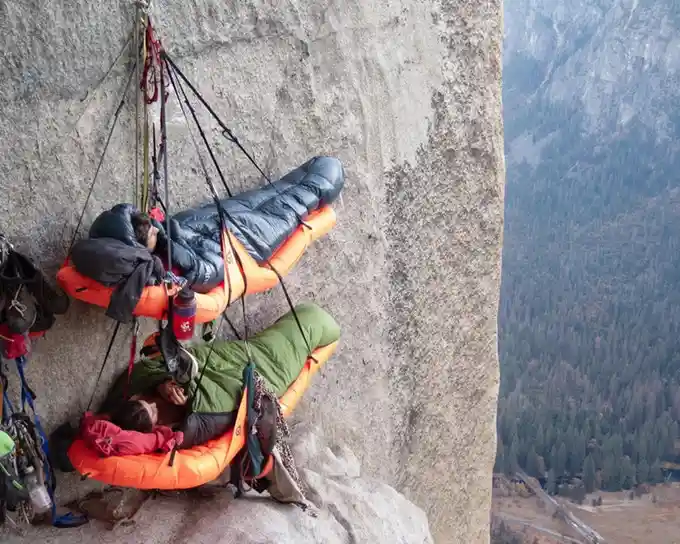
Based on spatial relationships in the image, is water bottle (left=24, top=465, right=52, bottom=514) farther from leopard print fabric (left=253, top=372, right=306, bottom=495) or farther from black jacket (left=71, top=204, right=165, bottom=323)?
leopard print fabric (left=253, top=372, right=306, bottom=495)

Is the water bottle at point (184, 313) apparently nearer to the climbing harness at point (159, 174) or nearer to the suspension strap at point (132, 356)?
the climbing harness at point (159, 174)

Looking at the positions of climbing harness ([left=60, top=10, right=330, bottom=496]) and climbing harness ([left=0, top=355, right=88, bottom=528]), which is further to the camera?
climbing harness ([left=60, top=10, right=330, bottom=496])

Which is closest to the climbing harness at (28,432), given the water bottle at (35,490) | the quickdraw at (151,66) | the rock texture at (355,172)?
the water bottle at (35,490)

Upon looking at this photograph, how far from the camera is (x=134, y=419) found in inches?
123

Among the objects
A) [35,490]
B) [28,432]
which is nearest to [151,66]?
[28,432]

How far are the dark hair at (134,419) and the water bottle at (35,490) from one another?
1.07ft

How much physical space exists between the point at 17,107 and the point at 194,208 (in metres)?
0.99

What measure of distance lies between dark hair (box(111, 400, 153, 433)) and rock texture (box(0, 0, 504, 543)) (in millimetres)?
347

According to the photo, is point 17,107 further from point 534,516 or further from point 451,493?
point 534,516

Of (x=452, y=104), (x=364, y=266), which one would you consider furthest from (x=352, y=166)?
(x=452, y=104)

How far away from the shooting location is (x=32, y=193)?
3.08 metres

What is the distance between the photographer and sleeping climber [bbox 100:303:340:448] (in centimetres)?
322

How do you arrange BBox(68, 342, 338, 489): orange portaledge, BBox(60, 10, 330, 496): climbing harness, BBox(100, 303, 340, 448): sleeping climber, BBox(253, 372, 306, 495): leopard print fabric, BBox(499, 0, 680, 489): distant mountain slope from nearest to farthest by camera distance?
BBox(68, 342, 338, 489): orange portaledge, BBox(100, 303, 340, 448): sleeping climber, BBox(60, 10, 330, 496): climbing harness, BBox(253, 372, 306, 495): leopard print fabric, BBox(499, 0, 680, 489): distant mountain slope

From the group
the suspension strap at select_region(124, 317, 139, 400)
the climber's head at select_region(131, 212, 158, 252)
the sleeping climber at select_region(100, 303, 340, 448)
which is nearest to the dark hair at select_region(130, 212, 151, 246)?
the climber's head at select_region(131, 212, 158, 252)
